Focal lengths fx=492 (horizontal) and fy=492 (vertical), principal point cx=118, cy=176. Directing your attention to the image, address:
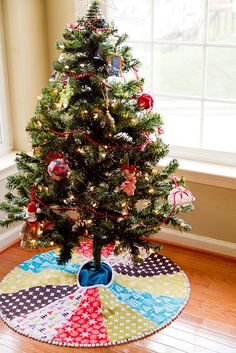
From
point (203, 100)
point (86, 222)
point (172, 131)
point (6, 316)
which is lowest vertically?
point (6, 316)

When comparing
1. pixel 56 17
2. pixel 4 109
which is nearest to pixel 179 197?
pixel 4 109

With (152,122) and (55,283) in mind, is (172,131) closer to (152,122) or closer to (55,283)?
(152,122)

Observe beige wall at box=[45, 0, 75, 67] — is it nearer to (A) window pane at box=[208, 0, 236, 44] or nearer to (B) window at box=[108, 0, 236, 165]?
(B) window at box=[108, 0, 236, 165]

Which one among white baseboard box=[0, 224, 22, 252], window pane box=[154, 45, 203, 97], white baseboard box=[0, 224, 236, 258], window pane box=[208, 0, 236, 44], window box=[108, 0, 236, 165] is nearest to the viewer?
window pane box=[208, 0, 236, 44]

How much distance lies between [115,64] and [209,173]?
945 millimetres

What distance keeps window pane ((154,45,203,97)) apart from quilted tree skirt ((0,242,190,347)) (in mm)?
1017

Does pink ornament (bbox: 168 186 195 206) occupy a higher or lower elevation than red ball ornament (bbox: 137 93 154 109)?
lower

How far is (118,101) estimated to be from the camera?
223cm

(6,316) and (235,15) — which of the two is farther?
(235,15)

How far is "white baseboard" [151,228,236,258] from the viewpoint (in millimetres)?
2943

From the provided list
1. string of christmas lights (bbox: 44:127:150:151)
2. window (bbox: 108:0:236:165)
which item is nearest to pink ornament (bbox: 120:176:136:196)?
string of christmas lights (bbox: 44:127:150:151)

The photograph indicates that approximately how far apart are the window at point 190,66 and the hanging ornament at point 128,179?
0.84m

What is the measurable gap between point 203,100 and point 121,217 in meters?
0.95

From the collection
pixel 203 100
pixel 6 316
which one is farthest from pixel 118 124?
pixel 6 316
